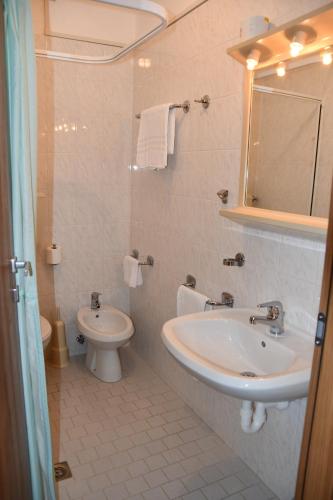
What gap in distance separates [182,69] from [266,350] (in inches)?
65.9

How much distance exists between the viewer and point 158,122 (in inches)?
92.1

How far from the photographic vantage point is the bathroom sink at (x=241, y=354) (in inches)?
49.4

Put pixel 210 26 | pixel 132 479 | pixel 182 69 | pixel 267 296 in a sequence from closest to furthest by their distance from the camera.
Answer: pixel 267 296 < pixel 132 479 < pixel 210 26 < pixel 182 69

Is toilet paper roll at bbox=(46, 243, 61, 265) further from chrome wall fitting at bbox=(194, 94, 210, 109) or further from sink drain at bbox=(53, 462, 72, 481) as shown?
chrome wall fitting at bbox=(194, 94, 210, 109)

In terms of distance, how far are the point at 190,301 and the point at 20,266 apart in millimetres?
1159

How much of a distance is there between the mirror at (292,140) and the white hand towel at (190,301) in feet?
2.00

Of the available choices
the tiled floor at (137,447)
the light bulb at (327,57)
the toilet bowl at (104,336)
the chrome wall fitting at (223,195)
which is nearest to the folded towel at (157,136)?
the chrome wall fitting at (223,195)

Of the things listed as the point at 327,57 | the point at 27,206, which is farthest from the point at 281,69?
the point at 27,206

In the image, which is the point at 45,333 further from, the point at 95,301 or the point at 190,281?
the point at 190,281

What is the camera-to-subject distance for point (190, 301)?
2.20 metres

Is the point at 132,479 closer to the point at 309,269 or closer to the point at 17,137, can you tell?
the point at 309,269

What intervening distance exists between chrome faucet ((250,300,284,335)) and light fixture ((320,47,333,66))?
95 centimetres

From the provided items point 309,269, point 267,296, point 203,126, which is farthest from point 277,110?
point 267,296

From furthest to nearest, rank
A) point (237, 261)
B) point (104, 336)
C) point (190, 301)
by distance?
point (104, 336) → point (190, 301) → point (237, 261)
